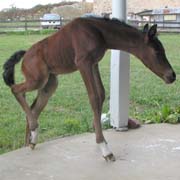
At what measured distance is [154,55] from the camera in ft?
11.8

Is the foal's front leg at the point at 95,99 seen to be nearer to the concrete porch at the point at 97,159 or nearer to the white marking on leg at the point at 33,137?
the concrete porch at the point at 97,159

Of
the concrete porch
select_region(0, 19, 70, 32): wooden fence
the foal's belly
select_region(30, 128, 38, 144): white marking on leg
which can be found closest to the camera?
the concrete porch

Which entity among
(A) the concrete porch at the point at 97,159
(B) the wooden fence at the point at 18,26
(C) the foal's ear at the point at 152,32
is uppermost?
(C) the foal's ear at the point at 152,32

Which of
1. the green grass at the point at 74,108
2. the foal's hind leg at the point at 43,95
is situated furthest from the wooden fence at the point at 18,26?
the foal's hind leg at the point at 43,95

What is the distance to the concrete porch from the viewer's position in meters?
3.36

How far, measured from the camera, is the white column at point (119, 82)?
4.43 metres

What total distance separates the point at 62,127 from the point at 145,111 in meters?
1.23

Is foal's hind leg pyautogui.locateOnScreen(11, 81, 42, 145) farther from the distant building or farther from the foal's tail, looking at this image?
the distant building

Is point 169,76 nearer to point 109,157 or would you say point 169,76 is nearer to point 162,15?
point 109,157

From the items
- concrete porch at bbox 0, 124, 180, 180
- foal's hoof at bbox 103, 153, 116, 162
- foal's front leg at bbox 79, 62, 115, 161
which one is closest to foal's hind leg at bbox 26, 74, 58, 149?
concrete porch at bbox 0, 124, 180, 180

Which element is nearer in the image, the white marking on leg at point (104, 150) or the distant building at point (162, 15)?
the white marking on leg at point (104, 150)

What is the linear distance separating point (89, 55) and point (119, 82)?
2.98 ft

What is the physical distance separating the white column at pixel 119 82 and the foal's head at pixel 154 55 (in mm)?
800

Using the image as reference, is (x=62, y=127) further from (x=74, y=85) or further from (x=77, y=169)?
(x=74, y=85)
